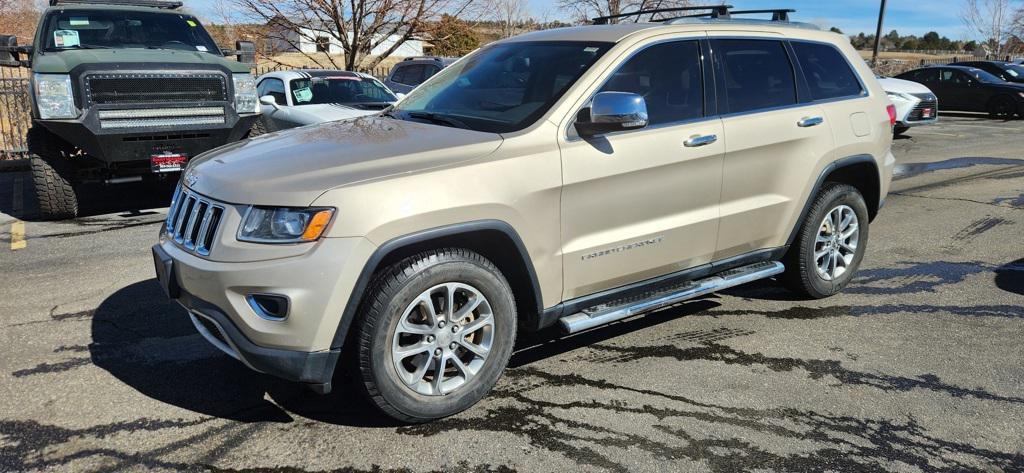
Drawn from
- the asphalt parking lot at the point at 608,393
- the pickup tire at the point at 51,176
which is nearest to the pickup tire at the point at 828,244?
the asphalt parking lot at the point at 608,393

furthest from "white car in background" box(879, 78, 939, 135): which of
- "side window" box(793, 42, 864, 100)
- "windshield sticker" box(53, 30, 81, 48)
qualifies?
"windshield sticker" box(53, 30, 81, 48)

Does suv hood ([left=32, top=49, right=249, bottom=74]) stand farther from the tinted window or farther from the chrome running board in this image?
the tinted window

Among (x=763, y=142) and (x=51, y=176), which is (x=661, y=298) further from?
(x=51, y=176)

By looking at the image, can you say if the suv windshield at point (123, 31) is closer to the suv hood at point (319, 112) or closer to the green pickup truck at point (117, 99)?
the green pickup truck at point (117, 99)

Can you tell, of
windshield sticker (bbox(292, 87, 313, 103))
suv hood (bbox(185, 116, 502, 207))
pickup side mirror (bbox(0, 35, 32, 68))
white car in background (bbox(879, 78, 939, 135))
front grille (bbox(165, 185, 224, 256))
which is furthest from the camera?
white car in background (bbox(879, 78, 939, 135))

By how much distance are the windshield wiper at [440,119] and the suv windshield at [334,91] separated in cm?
676

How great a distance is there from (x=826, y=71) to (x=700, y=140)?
1.53 meters

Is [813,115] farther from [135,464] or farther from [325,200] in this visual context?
[135,464]

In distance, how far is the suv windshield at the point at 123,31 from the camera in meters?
8.23

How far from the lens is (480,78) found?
455cm

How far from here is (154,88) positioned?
7.72 metres

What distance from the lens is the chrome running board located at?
392cm

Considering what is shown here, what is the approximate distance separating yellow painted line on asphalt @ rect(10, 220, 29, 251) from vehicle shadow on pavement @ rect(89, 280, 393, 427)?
250 centimetres

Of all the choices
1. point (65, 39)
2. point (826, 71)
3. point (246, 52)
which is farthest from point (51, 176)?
point (826, 71)
